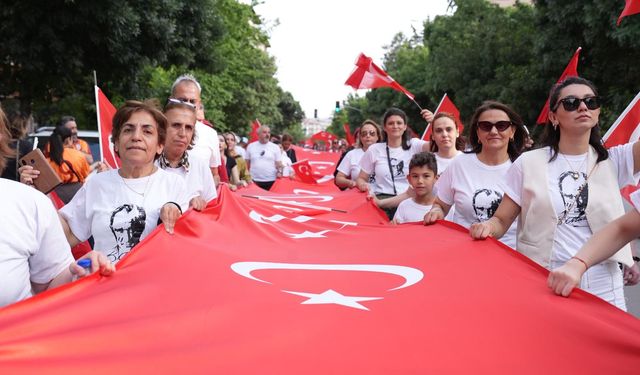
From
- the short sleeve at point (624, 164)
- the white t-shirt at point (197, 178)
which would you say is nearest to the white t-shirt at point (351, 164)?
the white t-shirt at point (197, 178)

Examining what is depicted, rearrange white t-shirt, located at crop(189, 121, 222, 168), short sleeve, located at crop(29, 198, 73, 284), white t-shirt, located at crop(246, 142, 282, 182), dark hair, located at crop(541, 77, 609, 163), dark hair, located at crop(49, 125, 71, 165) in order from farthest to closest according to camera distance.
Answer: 1. white t-shirt, located at crop(246, 142, 282, 182)
2. dark hair, located at crop(49, 125, 71, 165)
3. white t-shirt, located at crop(189, 121, 222, 168)
4. dark hair, located at crop(541, 77, 609, 163)
5. short sleeve, located at crop(29, 198, 73, 284)

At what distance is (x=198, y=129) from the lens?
6297 mm

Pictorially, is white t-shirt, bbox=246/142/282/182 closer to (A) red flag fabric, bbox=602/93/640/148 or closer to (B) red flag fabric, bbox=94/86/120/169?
(B) red flag fabric, bbox=94/86/120/169

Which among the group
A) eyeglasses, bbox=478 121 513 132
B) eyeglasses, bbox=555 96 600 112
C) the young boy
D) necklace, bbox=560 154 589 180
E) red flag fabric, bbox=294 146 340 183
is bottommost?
red flag fabric, bbox=294 146 340 183

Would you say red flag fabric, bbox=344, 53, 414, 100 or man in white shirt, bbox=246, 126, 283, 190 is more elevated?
red flag fabric, bbox=344, 53, 414, 100

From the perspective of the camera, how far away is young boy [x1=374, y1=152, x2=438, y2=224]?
239 inches

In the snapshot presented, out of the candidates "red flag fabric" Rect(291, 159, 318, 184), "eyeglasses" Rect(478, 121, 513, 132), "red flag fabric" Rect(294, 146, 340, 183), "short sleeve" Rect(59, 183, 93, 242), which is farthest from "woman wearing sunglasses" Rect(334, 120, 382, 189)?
"short sleeve" Rect(59, 183, 93, 242)

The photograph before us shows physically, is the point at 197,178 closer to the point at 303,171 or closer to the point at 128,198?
the point at 128,198

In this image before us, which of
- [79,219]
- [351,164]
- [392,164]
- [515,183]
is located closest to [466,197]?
[515,183]

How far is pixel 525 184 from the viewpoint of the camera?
3582 millimetres

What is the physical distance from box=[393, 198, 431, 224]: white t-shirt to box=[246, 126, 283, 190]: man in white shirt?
7402 millimetres

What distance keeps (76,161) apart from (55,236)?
18.4 ft

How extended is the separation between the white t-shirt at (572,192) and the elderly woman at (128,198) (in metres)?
1.98

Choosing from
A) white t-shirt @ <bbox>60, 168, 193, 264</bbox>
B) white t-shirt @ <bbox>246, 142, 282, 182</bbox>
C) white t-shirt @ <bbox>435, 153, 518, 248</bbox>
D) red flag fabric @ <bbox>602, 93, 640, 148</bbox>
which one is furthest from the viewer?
white t-shirt @ <bbox>246, 142, 282, 182</bbox>
